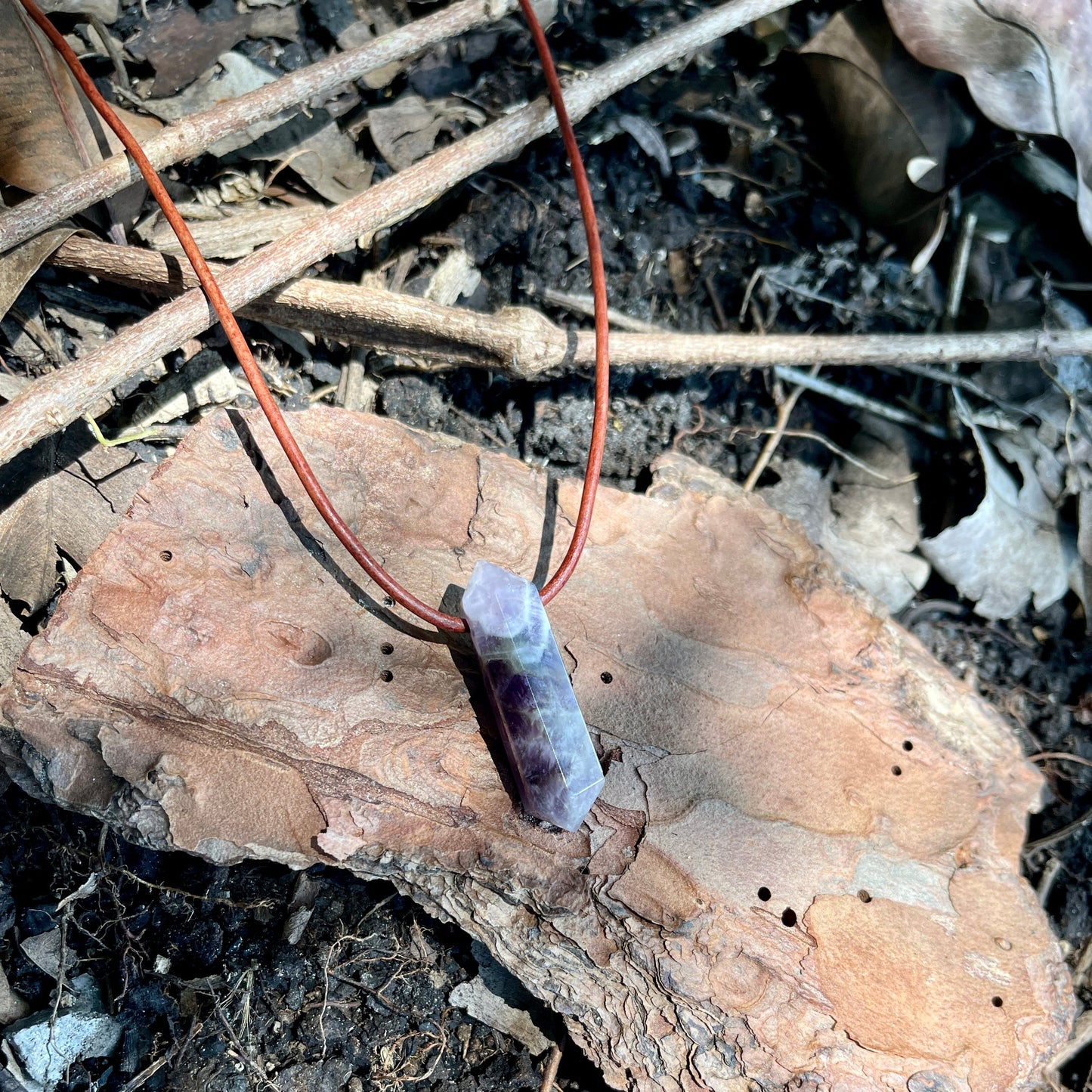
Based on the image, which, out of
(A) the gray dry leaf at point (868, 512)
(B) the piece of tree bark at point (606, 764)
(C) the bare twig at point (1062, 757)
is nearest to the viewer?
(B) the piece of tree bark at point (606, 764)

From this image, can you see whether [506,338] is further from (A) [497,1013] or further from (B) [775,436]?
(A) [497,1013]

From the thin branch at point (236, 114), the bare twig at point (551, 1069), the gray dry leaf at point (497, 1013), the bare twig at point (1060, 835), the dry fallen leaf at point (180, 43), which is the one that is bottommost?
the bare twig at point (1060, 835)

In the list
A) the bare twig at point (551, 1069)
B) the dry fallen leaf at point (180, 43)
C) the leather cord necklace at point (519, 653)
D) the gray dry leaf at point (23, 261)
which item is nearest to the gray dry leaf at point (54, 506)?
the gray dry leaf at point (23, 261)

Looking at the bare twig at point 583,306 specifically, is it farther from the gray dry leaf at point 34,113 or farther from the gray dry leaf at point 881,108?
the gray dry leaf at point 34,113

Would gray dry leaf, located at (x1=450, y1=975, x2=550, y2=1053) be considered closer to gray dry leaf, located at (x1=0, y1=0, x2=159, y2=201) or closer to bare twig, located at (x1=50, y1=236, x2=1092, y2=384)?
bare twig, located at (x1=50, y1=236, x2=1092, y2=384)

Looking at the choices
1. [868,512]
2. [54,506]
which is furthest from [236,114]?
[868,512]

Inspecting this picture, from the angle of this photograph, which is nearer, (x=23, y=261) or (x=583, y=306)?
(x=23, y=261)

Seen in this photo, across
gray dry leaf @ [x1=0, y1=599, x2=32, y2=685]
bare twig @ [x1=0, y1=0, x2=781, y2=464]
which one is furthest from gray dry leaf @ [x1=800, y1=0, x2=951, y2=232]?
gray dry leaf @ [x1=0, y1=599, x2=32, y2=685]
